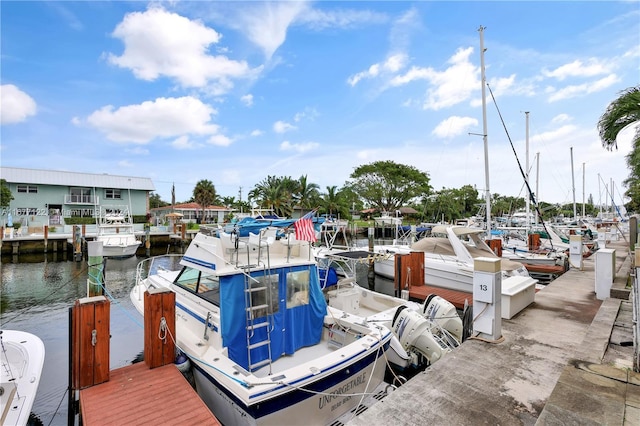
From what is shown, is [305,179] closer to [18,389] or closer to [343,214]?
[343,214]

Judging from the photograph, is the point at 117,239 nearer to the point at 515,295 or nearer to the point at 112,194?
the point at 112,194

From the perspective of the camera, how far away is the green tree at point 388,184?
5041cm

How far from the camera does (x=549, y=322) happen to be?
6.23 meters

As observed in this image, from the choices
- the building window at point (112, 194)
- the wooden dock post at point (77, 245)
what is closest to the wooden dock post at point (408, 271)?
the wooden dock post at point (77, 245)

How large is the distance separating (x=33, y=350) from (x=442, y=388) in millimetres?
6531

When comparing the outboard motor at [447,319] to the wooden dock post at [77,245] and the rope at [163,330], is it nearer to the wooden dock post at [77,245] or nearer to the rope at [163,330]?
the rope at [163,330]

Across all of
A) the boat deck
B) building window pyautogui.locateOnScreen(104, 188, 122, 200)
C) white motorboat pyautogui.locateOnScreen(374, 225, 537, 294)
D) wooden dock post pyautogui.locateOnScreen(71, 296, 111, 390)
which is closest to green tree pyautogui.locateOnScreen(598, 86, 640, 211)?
white motorboat pyautogui.locateOnScreen(374, 225, 537, 294)

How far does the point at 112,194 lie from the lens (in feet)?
130

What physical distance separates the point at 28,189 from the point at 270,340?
4372 centimetres

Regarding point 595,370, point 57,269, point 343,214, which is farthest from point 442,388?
point 343,214

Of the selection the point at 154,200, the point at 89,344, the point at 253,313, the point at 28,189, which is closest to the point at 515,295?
the point at 253,313

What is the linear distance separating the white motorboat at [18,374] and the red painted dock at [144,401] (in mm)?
683

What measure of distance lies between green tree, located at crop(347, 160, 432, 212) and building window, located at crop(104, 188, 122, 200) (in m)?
32.2

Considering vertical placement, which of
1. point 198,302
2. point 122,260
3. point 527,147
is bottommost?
point 122,260
